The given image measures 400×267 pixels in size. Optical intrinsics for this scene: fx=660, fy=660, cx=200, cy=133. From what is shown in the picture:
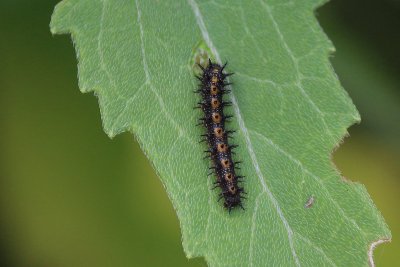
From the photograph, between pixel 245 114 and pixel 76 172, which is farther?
pixel 76 172

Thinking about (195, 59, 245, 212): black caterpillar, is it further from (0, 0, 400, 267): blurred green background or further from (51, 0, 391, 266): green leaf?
(0, 0, 400, 267): blurred green background

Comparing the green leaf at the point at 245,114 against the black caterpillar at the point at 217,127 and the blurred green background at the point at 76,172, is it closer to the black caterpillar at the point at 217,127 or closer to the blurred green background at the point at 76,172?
the black caterpillar at the point at 217,127

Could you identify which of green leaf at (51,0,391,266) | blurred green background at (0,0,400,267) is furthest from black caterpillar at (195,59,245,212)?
blurred green background at (0,0,400,267)

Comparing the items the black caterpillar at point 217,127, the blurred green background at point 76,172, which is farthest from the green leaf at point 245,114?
the blurred green background at point 76,172

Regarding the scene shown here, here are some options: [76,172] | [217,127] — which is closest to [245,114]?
[217,127]

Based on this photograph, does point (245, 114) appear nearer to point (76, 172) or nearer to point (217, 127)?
point (217, 127)

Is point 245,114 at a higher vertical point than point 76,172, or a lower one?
higher
